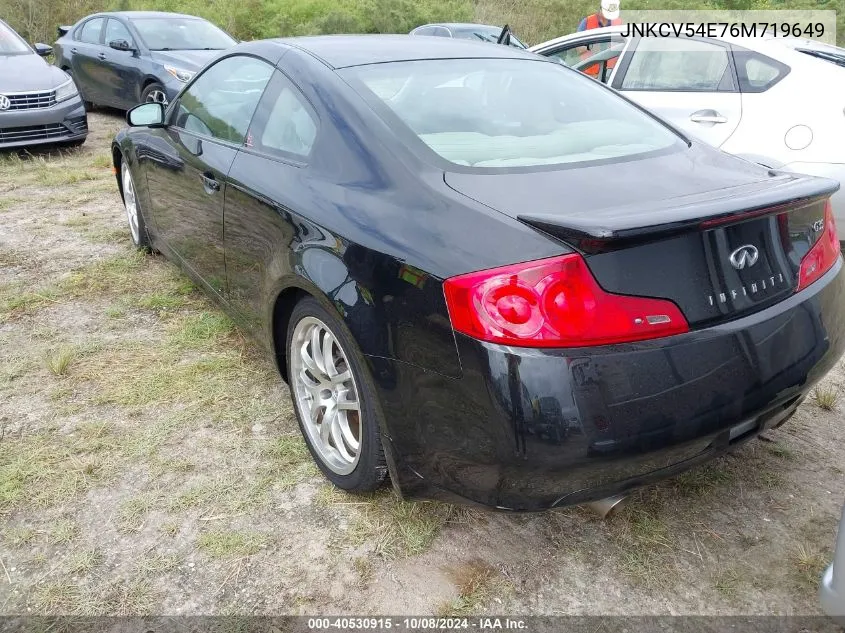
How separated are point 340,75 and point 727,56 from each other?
3252mm

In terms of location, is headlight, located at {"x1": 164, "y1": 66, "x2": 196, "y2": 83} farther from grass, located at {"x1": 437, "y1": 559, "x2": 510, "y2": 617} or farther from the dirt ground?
grass, located at {"x1": 437, "y1": 559, "x2": 510, "y2": 617}

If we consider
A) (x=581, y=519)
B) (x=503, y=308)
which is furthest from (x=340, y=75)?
(x=581, y=519)

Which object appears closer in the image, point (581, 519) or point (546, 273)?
point (546, 273)

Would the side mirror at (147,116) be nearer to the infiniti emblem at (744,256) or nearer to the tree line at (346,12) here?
the infiniti emblem at (744,256)

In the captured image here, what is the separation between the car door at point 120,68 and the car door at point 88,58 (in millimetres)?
150

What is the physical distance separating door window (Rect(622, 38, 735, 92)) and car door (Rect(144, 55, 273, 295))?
300 centimetres

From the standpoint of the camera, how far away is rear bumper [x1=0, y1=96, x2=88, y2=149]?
23.0ft

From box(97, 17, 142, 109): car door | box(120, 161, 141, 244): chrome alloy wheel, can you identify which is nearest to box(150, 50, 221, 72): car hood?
box(97, 17, 142, 109): car door

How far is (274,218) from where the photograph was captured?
245 centimetres

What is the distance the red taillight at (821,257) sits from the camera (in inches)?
79.6

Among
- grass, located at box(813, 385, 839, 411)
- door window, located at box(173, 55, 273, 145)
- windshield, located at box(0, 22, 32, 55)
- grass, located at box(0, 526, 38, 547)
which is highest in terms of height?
windshield, located at box(0, 22, 32, 55)

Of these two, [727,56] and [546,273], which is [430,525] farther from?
[727,56]

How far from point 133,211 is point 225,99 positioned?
5.57 ft

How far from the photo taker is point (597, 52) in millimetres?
5523
